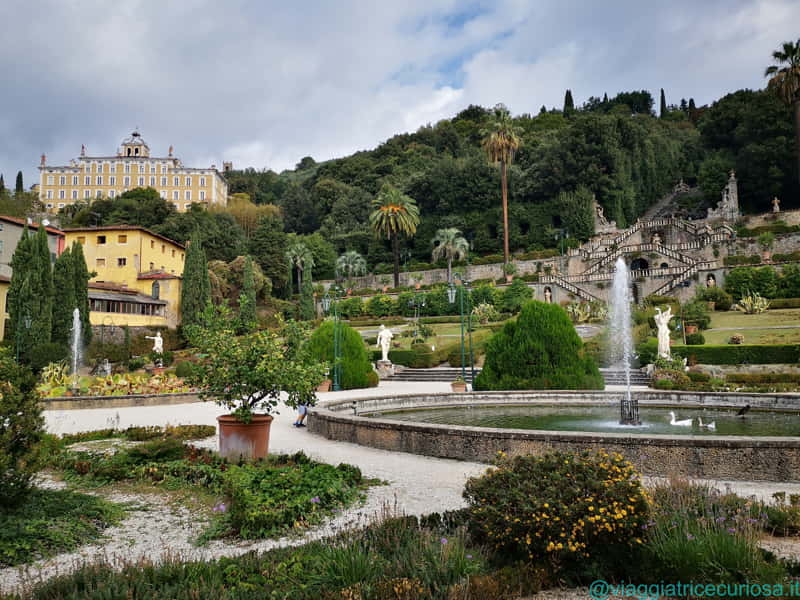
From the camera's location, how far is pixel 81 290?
1324 inches

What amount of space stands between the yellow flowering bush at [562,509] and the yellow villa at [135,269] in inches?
1645

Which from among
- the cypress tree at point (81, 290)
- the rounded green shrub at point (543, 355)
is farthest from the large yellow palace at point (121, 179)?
the rounded green shrub at point (543, 355)

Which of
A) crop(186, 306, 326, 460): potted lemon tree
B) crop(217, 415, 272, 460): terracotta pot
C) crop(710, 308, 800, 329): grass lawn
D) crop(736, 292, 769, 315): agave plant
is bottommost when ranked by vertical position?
crop(217, 415, 272, 460): terracotta pot

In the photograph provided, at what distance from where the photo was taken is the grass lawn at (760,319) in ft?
95.4

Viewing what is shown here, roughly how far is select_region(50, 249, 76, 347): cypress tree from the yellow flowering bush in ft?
112

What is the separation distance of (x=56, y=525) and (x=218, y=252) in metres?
58.6

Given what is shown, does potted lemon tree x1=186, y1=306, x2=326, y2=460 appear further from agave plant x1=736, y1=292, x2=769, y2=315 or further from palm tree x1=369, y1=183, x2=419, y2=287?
palm tree x1=369, y1=183, x2=419, y2=287

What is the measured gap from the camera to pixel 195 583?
11.3 ft

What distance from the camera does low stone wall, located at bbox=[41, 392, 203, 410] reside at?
16984mm

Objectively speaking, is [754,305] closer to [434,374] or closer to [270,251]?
[434,374]

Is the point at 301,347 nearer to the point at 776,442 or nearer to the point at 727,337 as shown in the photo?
the point at 776,442

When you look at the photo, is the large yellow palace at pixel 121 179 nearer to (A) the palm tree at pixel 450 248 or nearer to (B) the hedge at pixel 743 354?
(A) the palm tree at pixel 450 248

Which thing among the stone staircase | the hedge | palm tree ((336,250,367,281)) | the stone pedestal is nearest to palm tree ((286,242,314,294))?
palm tree ((336,250,367,281))

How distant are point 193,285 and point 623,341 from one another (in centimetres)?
3058
